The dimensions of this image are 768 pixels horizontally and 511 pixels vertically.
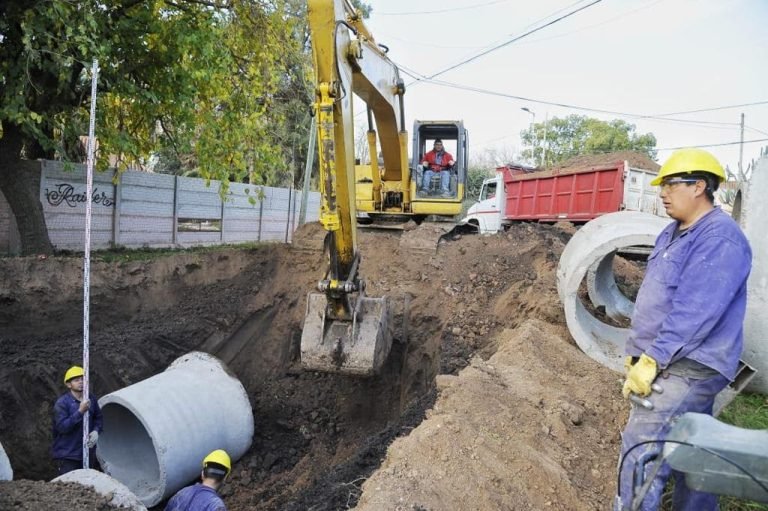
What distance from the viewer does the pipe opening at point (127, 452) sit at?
602 cm

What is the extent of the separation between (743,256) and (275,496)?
4.79 m

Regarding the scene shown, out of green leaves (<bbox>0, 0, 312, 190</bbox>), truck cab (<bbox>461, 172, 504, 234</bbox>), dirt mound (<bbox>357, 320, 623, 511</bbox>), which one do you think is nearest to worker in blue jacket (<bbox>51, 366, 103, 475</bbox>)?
dirt mound (<bbox>357, 320, 623, 511</bbox>)

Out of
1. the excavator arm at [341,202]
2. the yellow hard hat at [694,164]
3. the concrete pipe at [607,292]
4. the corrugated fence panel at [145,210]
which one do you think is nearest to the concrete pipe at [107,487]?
the excavator arm at [341,202]

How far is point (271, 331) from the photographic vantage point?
8.55 m

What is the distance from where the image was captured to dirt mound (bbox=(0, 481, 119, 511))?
3025 millimetres

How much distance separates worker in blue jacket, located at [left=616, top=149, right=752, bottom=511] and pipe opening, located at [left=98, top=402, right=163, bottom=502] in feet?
16.4

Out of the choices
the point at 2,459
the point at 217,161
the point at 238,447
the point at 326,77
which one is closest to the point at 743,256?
the point at 326,77

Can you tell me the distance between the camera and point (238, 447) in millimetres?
6340

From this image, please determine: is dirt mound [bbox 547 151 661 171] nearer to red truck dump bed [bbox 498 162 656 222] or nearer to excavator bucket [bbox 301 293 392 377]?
red truck dump bed [bbox 498 162 656 222]

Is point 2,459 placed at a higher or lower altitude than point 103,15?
lower

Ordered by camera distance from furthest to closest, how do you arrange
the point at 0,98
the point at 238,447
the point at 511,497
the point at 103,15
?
the point at 103,15
the point at 0,98
the point at 238,447
the point at 511,497

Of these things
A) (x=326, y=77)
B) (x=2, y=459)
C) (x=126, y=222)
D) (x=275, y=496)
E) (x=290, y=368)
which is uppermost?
(x=326, y=77)

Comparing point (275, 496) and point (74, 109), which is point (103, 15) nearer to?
point (74, 109)

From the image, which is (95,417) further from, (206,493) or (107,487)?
(206,493)
